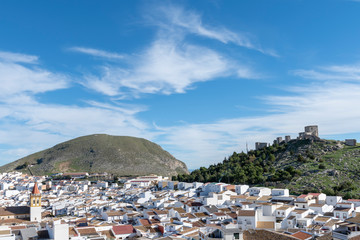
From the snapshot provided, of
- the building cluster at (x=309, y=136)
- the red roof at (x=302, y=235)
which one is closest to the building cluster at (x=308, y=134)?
the building cluster at (x=309, y=136)

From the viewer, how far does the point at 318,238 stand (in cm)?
2331

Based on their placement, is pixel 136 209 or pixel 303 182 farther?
pixel 303 182

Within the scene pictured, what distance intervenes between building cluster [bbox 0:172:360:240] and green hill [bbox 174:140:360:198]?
7.13 m

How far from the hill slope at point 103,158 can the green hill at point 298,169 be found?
4420cm

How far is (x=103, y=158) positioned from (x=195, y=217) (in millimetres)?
86042

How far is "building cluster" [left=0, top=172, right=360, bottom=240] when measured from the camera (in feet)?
81.7

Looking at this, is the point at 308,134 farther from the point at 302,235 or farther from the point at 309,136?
the point at 302,235

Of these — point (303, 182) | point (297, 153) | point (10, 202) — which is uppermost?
point (297, 153)

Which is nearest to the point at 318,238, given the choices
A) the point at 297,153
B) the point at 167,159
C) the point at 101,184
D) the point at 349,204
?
the point at 349,204

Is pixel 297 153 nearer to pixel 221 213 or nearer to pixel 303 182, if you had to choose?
pixel 303 182

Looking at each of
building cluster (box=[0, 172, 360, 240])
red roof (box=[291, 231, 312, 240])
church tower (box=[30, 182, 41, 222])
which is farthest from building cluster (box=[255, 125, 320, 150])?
church tower (box=[30, 182, 41, 222])

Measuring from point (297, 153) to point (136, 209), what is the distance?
33.8 m

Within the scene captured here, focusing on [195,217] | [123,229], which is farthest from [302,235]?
[123,229]

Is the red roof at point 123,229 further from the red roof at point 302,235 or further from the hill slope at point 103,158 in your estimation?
the hill slope at point 103,158
